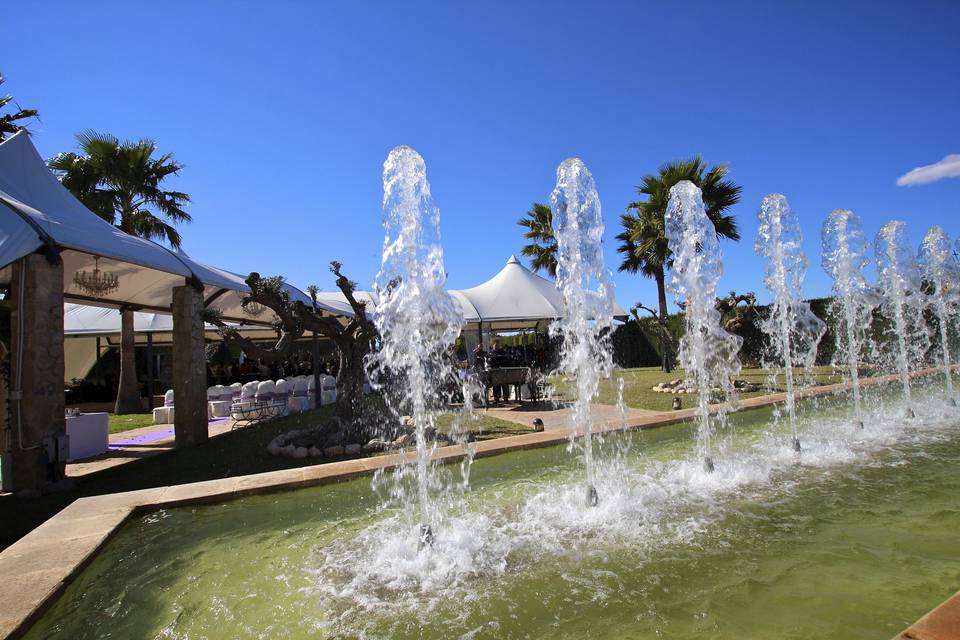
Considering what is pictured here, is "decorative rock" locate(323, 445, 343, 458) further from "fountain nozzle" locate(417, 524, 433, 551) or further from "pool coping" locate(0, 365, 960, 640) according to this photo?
"fountain nozzle" locate(417, 524, 433, 551)

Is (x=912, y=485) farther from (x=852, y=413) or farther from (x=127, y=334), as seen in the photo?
(x=127, y=334)

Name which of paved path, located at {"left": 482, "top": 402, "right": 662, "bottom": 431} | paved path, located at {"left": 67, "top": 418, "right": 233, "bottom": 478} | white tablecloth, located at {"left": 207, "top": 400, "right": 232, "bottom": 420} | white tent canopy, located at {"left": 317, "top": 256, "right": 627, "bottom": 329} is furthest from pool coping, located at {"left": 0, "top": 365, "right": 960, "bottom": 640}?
white tent canopy, located at {"left": 317, "top": 256, "right": 627, "bottom": 329}

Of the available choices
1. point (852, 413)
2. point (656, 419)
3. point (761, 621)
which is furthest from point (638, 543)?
point (852, 413)

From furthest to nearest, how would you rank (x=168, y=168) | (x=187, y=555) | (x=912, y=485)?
(x=168, y=168) < (x=912, y=485) < (x=187, y=555)

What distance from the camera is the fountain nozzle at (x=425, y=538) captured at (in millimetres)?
3387

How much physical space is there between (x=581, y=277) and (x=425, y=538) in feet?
10.1

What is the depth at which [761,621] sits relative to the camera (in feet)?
7.57

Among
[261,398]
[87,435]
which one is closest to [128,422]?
[261,398]

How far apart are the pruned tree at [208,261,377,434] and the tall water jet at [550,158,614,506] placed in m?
3.95

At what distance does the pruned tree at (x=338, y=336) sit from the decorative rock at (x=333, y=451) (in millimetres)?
516

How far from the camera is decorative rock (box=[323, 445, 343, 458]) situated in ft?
24.4

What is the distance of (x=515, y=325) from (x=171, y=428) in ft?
51.2

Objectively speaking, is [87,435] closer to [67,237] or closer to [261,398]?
[67,237]

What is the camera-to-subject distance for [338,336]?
28.2 ft
